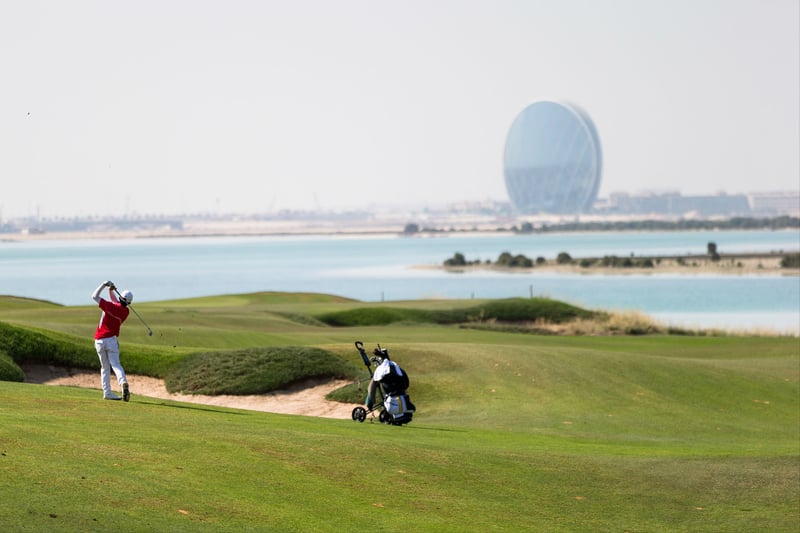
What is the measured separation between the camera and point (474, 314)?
69.4 metres

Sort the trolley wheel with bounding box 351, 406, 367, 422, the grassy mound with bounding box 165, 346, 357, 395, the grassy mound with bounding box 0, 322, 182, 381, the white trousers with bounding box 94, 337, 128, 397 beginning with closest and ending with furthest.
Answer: the white trousers with bounding box 94, 337, 128, 397 → the trolley wheel with bounding box 351, 406, 367, 422 → the grassy mound with bounding box 0, 322, 182, 381 → the grassy mound with bounding box 165, 346, 357, 395

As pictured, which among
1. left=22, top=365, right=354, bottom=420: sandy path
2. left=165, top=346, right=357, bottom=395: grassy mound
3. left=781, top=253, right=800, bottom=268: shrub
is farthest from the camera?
left=781, top=253, right=800, bottom=268: shrub

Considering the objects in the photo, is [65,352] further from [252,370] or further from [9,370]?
[252,370]

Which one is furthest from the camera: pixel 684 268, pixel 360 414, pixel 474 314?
pixel 684 268

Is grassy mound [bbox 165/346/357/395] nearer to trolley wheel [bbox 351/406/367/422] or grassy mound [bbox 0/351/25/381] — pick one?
grassy mound [bbox 0/351/25/381]

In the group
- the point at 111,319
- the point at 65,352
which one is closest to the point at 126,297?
the point at 111,319

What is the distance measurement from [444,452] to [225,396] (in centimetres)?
1281

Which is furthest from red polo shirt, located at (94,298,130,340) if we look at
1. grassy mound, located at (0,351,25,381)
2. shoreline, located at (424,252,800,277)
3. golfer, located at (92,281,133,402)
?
shoreline, located at (424,252,800,277)

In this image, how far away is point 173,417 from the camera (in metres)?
21.6

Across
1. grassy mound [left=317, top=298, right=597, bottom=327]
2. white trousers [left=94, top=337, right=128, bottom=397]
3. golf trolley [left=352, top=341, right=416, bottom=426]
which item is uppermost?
white trousers [left=94, top=337, right=128, bottom=397]

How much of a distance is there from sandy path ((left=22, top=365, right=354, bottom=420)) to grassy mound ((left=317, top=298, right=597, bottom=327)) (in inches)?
1141

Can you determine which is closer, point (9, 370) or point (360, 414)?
point (360, 414)

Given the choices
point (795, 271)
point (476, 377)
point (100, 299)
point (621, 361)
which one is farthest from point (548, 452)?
point (795, 271)

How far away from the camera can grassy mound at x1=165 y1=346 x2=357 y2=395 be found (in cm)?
3353
